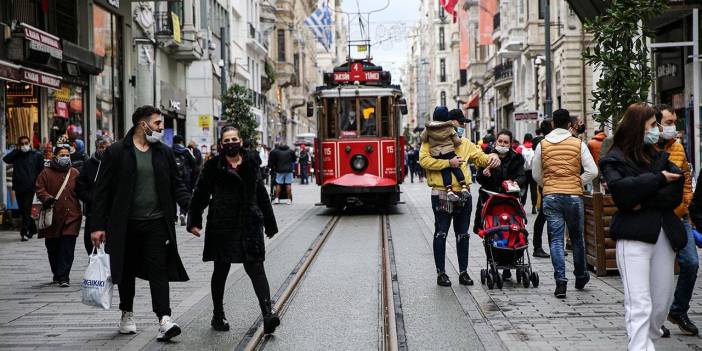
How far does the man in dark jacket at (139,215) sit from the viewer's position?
776 cm

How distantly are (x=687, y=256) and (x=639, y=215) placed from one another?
1.51 meters

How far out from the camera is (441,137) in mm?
10500

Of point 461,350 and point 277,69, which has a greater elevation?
point 277,69

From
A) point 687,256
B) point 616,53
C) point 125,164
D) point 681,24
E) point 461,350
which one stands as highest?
point 681,24

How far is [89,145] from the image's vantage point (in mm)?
24625

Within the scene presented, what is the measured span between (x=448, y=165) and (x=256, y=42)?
4878 cm

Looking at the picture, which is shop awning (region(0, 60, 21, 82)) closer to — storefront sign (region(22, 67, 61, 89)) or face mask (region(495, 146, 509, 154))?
storefront sign (region(22, 67, 61, 89))

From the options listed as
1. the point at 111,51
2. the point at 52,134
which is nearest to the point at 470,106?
the point at 111,51

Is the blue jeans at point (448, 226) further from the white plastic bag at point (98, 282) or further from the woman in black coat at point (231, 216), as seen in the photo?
the white plastic bag at point (98, 282)

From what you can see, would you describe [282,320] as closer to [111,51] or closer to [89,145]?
[89,145]

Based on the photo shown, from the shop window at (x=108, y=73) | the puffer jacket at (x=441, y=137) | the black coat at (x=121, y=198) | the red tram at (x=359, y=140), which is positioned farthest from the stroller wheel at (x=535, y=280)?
the shop window at (x=108, y=73)

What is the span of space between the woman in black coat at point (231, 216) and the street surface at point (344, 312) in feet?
1.38

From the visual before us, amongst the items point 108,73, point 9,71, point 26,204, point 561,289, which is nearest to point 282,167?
point 108,73

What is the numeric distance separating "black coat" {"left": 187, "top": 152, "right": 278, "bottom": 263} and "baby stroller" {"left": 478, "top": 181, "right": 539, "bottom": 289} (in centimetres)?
323
